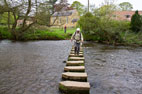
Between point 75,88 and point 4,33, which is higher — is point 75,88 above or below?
below

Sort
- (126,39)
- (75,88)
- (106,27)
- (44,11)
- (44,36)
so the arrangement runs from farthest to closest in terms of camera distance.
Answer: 1. (44,36)
2. (44,11)
3. (106,27)
4. (126,39)
5. (75,88)

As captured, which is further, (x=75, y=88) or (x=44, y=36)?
(x=44, y=36)

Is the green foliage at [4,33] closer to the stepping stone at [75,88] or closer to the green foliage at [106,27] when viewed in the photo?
the green foliage at [106,27]

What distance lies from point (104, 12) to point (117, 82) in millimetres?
16271

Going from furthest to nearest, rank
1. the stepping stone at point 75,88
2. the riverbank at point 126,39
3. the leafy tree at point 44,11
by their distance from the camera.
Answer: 1. the leafy tree at point 44,11
2. the riverbank at point 126,39
3. the stepping stone at point 75,88

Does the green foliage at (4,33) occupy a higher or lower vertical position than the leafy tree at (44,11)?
lower

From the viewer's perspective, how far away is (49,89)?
192 inches

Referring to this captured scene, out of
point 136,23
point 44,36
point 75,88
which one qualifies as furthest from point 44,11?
point 75,88

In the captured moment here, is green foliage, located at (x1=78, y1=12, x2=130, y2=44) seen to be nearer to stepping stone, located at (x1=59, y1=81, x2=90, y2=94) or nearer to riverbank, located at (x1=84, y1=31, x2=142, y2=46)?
riverbank, located at (x1=84, y1=31, x2=142, y2=46)

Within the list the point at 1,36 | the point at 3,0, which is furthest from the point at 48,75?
the point at 1,36

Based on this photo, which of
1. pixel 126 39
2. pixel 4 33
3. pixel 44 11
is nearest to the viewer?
pixel 126 39

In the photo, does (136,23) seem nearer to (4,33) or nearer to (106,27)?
(106,27)

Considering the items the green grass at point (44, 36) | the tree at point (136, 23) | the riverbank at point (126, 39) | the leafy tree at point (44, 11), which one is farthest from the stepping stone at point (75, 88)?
the green grass at point (44, 36)

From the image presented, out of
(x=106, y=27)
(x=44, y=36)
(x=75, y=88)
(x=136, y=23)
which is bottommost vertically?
(x=75, y=88)
